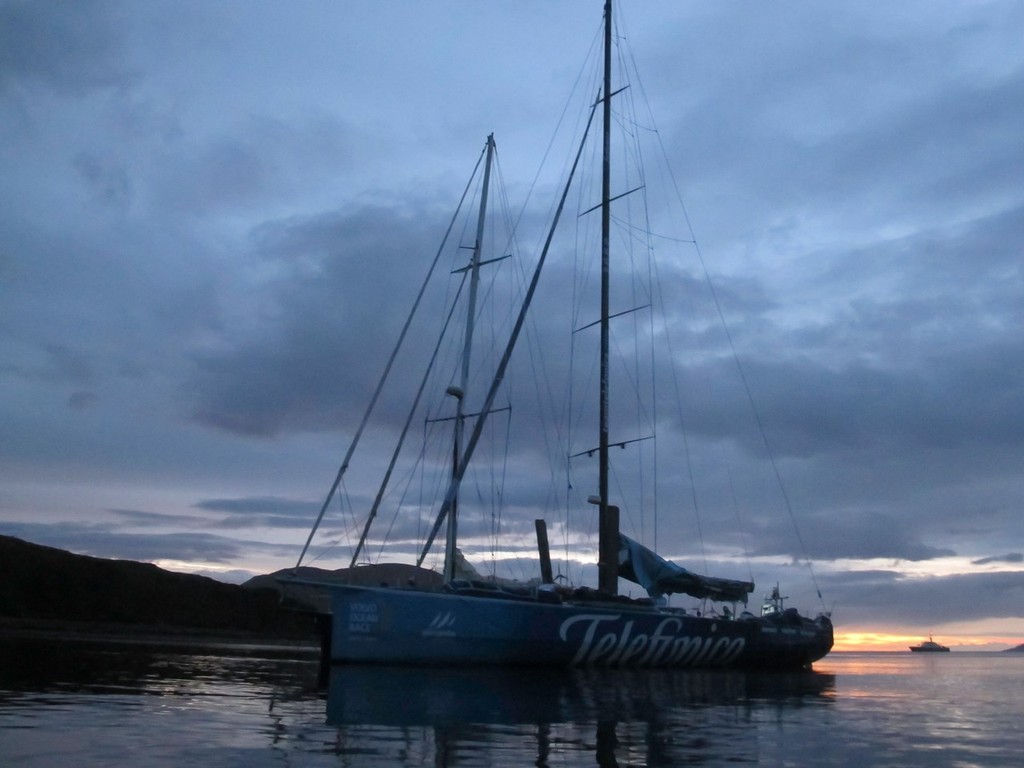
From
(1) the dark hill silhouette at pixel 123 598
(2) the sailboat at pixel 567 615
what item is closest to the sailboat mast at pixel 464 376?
(2) the sailboat at pixel 567 615

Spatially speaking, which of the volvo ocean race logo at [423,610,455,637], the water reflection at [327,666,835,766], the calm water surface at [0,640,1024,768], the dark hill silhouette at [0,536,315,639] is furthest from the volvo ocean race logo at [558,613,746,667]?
the dark hill silhouette at [0,536,315,639]

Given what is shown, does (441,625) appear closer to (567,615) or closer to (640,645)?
(567,615)

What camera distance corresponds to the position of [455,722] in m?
15.6

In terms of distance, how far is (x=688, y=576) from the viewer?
3472cm

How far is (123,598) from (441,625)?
75.9 meters

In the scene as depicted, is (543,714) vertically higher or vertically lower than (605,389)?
lower

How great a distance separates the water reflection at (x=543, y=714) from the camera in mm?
12812

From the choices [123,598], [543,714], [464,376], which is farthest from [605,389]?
[123,598]

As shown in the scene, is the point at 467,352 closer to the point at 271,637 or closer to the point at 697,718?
the point at 697,718

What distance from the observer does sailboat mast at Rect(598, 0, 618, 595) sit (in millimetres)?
33562

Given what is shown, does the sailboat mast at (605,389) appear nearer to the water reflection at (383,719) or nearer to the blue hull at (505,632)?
the blue hull at (505,632)

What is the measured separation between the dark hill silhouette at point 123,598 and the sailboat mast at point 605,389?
5048 cm

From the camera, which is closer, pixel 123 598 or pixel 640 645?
pixel 640 645

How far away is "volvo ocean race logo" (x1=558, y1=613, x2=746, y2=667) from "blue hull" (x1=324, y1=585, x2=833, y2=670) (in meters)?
0.03
